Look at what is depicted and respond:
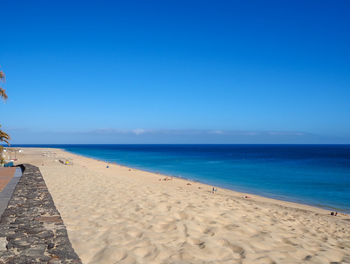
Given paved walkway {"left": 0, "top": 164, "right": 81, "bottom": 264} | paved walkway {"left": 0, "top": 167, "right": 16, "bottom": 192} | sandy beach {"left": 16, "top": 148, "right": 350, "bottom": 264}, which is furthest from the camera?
paved walkway {"left": 0, "top": 167, "right": 16, "bottom": 192}

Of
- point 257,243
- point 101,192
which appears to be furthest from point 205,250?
point 101,192

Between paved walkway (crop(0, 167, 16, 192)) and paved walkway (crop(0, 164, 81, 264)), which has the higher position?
paved walkway (crop(0, 164, 81, 264))

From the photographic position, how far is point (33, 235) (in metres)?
3.97

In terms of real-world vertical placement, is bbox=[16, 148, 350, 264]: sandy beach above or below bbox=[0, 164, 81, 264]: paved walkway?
below

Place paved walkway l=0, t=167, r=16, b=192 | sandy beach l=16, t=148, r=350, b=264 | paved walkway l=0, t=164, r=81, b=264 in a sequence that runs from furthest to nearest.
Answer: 1. paved walkway l=0, t=167, r=16, b=192
2. sandy beach l=16, t=148, r=350, b=264
3. paved walkway l=0, t=164, r=81, b=264

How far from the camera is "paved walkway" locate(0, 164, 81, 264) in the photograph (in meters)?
3.27

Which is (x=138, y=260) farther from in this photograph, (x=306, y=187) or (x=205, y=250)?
(x=306, y=187)

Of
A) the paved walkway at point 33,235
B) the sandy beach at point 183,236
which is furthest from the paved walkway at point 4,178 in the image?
the paved walkway at point 33,235

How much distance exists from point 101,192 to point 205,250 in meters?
6.01

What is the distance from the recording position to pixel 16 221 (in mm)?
4629

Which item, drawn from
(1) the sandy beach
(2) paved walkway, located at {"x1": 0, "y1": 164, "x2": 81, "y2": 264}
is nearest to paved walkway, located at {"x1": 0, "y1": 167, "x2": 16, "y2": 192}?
(1) the sandy beach

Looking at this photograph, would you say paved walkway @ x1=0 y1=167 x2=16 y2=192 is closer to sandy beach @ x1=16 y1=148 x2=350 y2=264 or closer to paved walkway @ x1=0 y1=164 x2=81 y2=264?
sandy beach @ x1=16 y1=148 x2=350 y2=264

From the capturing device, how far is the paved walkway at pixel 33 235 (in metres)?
3.27

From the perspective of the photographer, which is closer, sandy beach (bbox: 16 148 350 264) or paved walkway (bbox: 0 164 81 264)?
paved walkway (bbox: 0 164 81 264)
